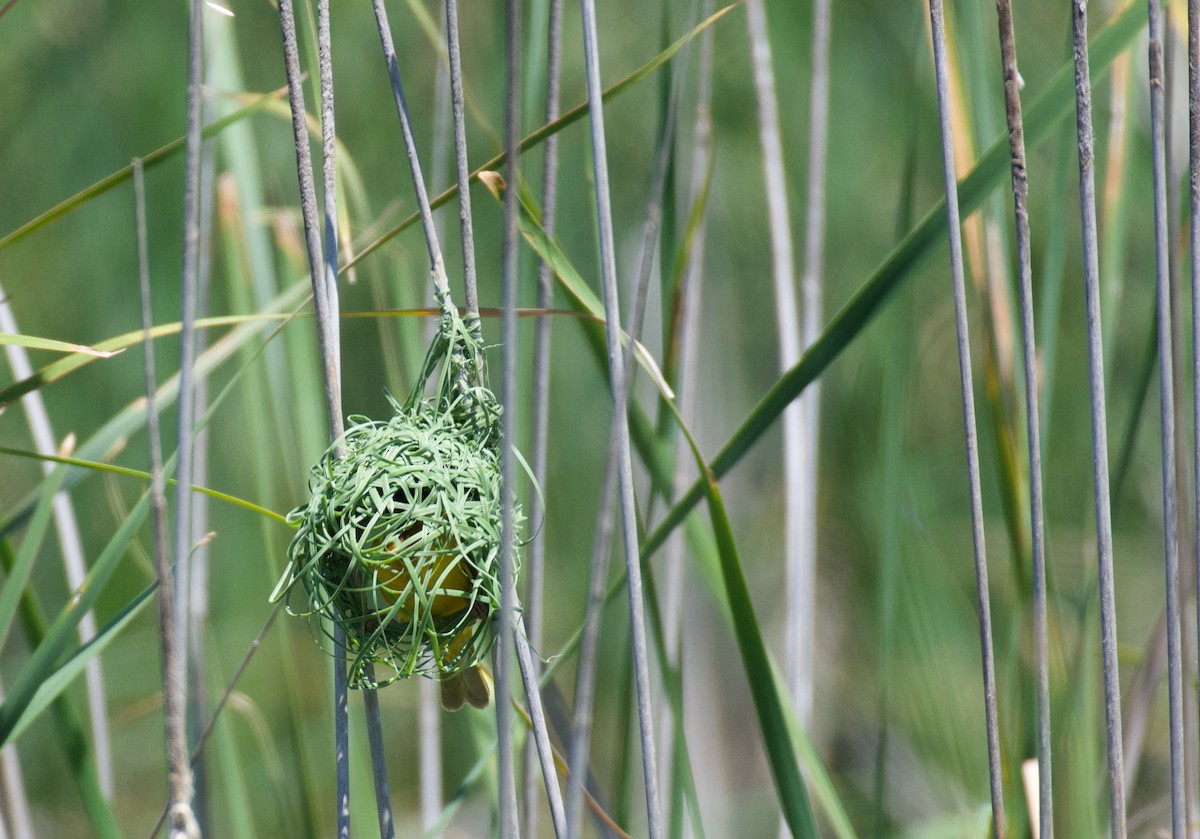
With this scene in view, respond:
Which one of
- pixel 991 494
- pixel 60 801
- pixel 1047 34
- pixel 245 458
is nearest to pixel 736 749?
pixel 991 494

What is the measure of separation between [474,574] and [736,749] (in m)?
1.27

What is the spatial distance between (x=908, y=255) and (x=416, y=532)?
0.77 feet

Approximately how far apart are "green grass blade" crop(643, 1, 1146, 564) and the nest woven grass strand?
0.35 ft

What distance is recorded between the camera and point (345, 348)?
5.01ft

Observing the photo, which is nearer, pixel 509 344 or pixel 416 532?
pixel 509 344

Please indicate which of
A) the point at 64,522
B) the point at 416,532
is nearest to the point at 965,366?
the point at 416,532

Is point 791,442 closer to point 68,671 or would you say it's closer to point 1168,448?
point 1168,448

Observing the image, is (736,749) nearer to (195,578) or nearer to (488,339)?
(488,339)

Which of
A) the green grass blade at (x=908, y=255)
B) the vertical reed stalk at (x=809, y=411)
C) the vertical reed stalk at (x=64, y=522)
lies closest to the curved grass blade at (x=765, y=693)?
the green grass blade at (x=908, y=255)

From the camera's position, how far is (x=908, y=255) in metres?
0.42

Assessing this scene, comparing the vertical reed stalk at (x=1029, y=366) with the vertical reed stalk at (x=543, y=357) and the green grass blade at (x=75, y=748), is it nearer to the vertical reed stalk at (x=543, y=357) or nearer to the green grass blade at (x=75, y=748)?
the vertical reed stalk at (x=543, y=357)

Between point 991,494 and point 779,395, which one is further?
point 991,494

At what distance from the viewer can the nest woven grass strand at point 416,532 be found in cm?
41

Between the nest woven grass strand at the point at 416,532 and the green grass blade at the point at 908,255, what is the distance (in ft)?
0.35
